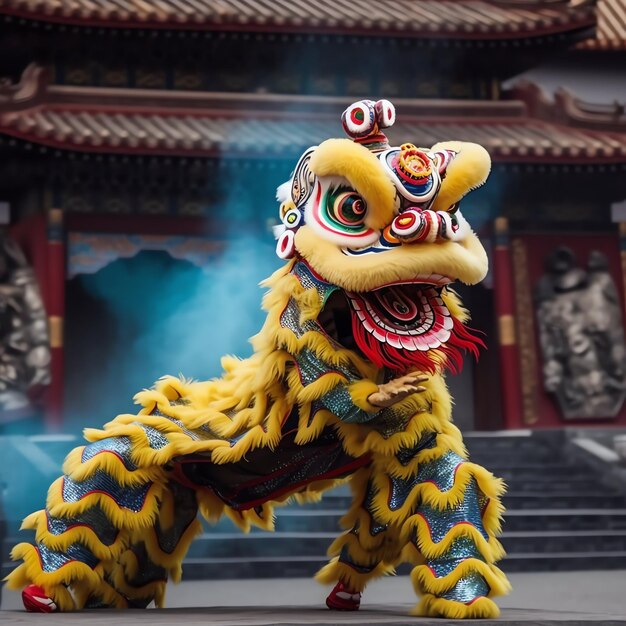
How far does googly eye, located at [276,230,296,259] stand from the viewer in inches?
211

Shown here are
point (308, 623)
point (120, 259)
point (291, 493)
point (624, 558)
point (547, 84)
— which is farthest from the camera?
point (547, 84)

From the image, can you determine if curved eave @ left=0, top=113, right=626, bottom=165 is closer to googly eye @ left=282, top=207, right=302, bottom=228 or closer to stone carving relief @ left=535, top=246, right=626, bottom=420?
stone carving relief @ left=535, top=246, right=626, bottom=420

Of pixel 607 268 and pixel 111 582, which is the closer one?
pixel 111 582

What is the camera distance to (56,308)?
43.9ft

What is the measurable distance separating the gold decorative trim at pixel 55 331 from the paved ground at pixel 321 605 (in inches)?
172

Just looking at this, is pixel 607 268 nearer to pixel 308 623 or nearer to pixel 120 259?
pixel 120 259

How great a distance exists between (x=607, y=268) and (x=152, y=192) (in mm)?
4837

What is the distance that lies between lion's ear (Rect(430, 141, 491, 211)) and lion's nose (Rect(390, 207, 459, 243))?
0.18m

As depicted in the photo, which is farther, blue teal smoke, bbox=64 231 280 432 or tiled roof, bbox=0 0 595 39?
blue teal smoke, bbox=64 231 280 432

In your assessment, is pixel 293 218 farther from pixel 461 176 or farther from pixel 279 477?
pixel 279 477

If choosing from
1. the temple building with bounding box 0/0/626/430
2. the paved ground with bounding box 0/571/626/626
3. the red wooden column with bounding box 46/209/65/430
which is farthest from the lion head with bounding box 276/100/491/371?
the red wooden column with bounding box 46/209/65/430

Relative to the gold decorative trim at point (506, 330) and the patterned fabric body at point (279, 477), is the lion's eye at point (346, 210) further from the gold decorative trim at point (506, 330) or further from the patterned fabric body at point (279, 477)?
the gold decorative trim at point (506, 330)

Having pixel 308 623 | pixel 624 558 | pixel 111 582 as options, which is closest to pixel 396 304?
pixel 308 623

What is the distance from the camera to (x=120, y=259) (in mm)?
15047
